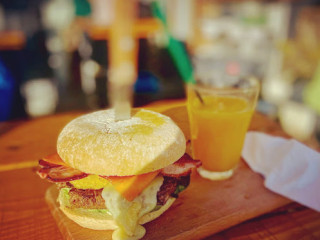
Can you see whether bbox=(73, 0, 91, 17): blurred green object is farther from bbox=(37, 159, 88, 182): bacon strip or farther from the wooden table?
bbox=(37, 159, 88, 182): bacon strip

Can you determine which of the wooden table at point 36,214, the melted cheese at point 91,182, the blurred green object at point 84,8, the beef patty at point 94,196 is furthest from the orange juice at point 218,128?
the blurred green object at point 84,8

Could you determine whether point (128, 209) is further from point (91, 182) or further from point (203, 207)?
point (203, 207)

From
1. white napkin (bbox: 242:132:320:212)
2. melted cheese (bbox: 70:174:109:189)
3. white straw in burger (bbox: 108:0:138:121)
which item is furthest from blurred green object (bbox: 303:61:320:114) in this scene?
melted cheese (bbox: 70:174:109:189)

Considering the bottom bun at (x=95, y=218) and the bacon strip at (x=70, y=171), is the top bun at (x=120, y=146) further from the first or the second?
the bottom bun at (x=95, y=218)

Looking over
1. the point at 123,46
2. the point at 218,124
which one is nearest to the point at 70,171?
the point at 218,124

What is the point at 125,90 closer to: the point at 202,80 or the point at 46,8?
the point at 202,80

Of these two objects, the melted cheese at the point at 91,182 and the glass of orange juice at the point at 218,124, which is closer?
the melted cheese at the point at 91,182
